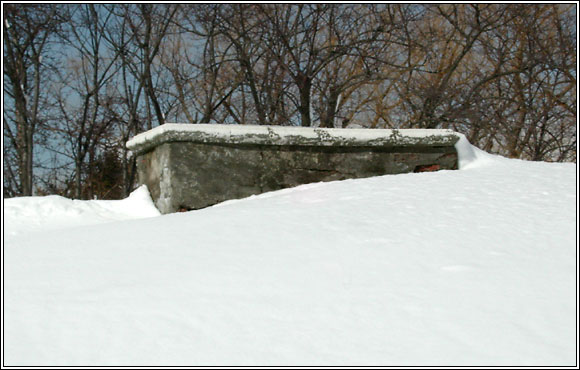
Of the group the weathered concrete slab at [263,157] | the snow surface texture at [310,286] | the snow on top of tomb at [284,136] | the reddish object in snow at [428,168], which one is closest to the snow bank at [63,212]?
the weathered concrete slab at [263,157]

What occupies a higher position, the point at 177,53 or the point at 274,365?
the point at 177,53

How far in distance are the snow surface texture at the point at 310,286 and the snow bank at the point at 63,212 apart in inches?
31.5

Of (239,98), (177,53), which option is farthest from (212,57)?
(177,53)

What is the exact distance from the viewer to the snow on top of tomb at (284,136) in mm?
4184

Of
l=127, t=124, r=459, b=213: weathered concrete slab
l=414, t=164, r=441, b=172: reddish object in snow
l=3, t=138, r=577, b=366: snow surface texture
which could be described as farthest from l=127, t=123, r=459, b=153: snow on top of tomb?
l=3, t=138, r=577, b=366: snow surface texture

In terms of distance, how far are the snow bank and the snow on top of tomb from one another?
1.89 feet

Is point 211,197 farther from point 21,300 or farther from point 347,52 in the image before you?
point 347,52

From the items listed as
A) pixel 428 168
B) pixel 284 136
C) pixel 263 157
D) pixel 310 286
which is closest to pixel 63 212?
pixel 263 157

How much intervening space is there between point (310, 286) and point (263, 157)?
2403 mm

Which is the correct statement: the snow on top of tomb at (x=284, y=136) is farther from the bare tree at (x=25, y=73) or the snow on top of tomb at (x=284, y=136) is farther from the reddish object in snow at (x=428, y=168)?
the bare tree at (x=25, y=73)

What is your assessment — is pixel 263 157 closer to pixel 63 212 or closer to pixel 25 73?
pixel 63 212

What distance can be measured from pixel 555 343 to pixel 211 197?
3.00 metres

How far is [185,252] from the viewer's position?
2.53 metres

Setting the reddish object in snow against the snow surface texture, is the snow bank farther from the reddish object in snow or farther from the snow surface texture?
the reddish object in snow
